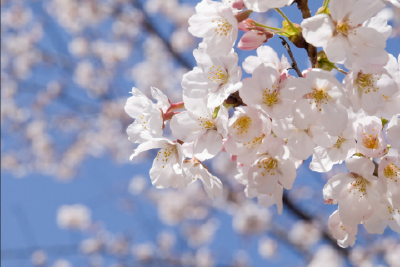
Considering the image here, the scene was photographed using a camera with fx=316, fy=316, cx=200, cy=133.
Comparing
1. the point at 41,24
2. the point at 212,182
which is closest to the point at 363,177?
the point at 212,182

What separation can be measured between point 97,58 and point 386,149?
7.18 metres

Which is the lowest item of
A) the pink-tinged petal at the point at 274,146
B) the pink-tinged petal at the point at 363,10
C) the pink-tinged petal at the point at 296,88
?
the pink-tinged petal at the point at 274,146

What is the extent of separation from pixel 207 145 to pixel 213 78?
0.20m

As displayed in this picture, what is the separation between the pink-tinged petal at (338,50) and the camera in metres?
0.77

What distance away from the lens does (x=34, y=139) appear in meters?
7.69

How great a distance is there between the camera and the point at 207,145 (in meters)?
0.91

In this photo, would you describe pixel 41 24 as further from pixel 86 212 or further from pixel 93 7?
pixel 86 212

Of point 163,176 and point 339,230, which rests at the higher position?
point 163,176

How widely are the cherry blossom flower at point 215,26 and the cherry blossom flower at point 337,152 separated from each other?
405mm

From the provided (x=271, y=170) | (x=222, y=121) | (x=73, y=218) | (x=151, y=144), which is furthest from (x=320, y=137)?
(x=73, y=218)

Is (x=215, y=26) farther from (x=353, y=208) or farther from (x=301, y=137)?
(x=353, y=208)

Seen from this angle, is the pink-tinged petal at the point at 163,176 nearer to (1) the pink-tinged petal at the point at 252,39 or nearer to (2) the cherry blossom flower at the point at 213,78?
(2) the cherry blossom flower at the point at 213,78

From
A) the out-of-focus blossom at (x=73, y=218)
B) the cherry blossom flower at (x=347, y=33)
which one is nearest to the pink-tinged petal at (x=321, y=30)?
the cherry blossom flower at (x=347, y=33)

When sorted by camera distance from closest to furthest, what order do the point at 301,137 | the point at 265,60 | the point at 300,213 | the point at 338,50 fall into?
the point at 338,50 < the point at 301,137 < the point at 265,60 < the point at 300,213
